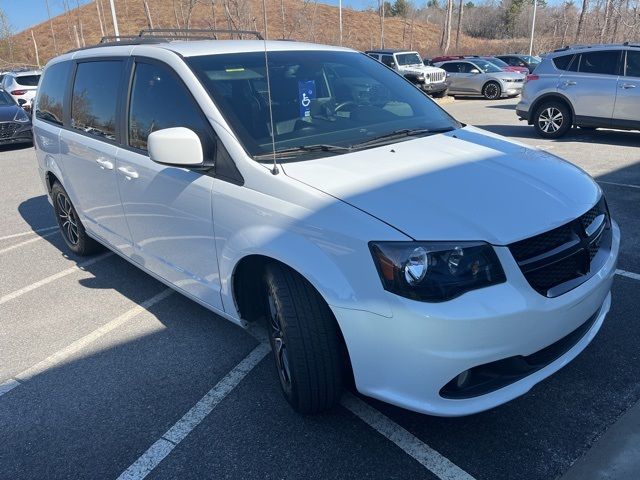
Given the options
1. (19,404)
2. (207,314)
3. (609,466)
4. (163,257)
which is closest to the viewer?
(609,466)

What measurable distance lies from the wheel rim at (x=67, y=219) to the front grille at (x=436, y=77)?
17.3 meters

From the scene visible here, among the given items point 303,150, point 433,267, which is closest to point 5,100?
point 303,150

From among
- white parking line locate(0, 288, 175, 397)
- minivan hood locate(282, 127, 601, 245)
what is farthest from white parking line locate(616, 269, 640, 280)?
white parking line locate(0, 288, 175, 397)

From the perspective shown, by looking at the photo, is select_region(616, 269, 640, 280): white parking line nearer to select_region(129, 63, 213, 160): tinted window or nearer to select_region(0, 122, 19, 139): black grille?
select_region(129, 63, 213, 160): tinted window

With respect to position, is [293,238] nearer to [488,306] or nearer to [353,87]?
[488,306]

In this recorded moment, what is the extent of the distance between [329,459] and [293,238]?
107cm

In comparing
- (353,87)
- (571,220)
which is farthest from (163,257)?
(571,220)

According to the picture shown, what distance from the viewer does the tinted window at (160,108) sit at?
3070 mm

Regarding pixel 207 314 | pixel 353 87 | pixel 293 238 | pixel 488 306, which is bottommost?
pixel 207 314

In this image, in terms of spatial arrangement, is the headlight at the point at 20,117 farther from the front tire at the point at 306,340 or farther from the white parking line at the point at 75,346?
the front tire at the point at 306,340

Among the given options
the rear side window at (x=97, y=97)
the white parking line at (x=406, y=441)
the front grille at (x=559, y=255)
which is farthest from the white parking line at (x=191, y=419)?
the rear side window at (x=97, y=97)

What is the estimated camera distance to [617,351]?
3248mm

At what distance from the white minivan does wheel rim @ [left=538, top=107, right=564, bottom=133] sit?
8.34 metres

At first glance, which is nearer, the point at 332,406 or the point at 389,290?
the point at 389,290
